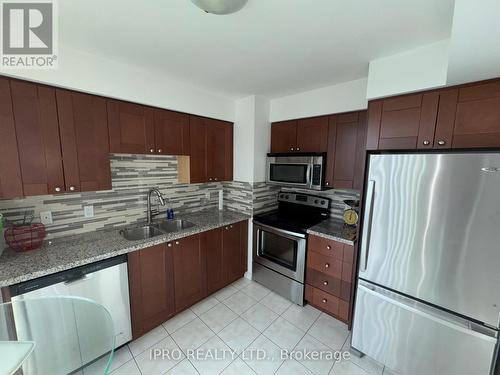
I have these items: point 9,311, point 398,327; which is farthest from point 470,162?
point 9,311

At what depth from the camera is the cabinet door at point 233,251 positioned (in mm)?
2527

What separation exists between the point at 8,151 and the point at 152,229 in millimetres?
1274

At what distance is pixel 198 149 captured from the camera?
2463 millimetres

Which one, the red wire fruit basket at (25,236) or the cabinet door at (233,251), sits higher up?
the red wire fruit basket at (25,236)

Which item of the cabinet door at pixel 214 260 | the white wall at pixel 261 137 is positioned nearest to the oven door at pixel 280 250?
Answer: the cabinet door at pixel 214 260

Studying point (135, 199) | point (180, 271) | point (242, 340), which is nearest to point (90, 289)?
point (180, 271)

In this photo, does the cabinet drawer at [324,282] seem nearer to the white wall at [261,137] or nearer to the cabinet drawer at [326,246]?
the cabinet drawer at [326,246]

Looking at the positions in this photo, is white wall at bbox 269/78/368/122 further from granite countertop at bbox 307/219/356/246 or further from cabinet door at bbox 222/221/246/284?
cabinet door at bbox 222/221/246/284

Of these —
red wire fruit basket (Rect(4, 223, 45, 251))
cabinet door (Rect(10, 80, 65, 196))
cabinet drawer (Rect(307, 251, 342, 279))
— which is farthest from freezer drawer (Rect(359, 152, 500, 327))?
red wire fruit basket (Rect(4, 223, 45, 251))

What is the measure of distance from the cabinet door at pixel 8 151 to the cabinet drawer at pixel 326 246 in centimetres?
244

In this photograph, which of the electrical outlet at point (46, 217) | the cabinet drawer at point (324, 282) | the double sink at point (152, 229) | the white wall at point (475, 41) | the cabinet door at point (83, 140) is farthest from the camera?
the double sink at point (152, 229)

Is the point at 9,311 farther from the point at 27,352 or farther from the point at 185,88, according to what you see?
the point at 185,88

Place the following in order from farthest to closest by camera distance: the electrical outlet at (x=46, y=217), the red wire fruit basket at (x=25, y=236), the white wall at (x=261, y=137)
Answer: the white wall at (x=261, y=137) < the electrical outlet at (x=46, y=217) < the red wire fruit basket at (x=25, y=236)

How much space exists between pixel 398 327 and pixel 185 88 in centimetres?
284
